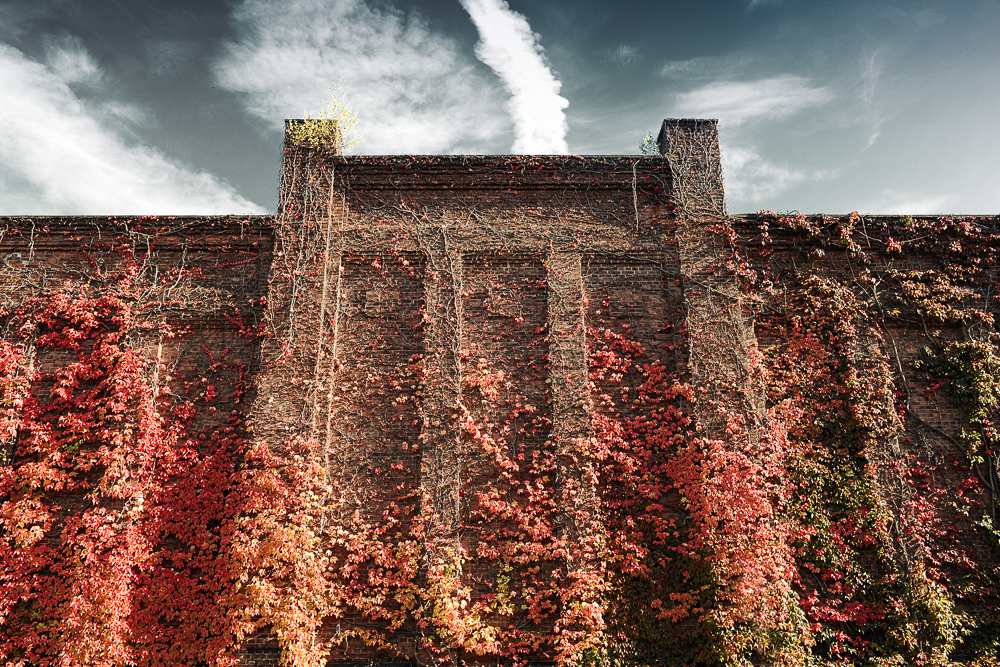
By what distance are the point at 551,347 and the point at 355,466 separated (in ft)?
11.5

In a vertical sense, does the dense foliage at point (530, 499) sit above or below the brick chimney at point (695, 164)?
A: below

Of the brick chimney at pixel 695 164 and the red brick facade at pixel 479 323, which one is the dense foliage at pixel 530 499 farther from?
the brick chimney at pixel 695 164

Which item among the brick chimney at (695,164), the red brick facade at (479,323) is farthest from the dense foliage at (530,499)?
the brick chimney at (695,164)

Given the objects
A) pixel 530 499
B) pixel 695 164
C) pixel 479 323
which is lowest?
pixel 530 499

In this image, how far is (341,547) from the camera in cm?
795

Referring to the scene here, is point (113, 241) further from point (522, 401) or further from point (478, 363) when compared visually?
point (522, 401)

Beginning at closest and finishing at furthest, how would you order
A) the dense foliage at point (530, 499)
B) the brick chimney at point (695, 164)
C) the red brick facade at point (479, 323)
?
1. the dense foliage at point (530, 499)
2. the red brick facade at point (479, 323)
3. the brick chimney at point (695, 164)

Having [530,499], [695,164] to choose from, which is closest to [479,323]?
[530,499]

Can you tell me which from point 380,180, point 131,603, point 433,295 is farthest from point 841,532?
point 131,603

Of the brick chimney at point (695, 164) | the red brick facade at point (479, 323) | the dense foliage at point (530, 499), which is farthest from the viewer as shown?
the brick chimney at point (695, 164)

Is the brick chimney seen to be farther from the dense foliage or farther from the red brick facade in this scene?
the dense foliage

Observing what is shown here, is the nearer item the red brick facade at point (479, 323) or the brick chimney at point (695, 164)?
the red brick facade at point (479, 323)

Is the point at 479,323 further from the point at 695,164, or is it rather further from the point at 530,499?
the point at 695,164

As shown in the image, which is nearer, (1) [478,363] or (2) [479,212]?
(1) [478,363]
